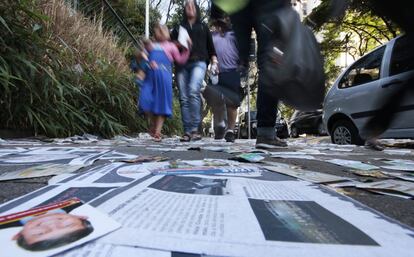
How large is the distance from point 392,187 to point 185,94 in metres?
2.92

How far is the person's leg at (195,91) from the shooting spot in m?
3.76

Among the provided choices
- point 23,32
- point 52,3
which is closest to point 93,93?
point 52,3

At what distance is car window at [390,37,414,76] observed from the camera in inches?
27.4

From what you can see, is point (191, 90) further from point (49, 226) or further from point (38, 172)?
point (49, 226)

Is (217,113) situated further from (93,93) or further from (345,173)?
(345,173)

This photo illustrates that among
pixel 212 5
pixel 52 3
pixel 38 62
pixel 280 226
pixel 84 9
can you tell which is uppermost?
pixel 84 9

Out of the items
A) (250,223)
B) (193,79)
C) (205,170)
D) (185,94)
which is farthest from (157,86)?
(250,223)

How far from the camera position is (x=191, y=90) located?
3.82 meters

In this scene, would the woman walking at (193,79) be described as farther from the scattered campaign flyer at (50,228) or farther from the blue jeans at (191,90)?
the scattered campaign flyer at (50,228)

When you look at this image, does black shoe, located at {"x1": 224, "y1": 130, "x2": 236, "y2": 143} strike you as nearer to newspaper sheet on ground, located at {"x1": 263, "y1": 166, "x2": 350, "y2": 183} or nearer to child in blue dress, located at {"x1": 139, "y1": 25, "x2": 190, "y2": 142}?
child in blue dress, located at {"x1": 139, "y1": 25, "x2": 190, "y2": 142}

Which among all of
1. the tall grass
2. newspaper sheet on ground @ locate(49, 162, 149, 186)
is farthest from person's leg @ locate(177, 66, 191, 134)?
newspaper sheet on ground @ locate(49, 162, 149, 186)

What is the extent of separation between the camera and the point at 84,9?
620 cm

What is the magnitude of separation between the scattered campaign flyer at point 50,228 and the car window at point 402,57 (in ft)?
1.71

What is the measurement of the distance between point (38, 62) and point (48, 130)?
1.70 ft
